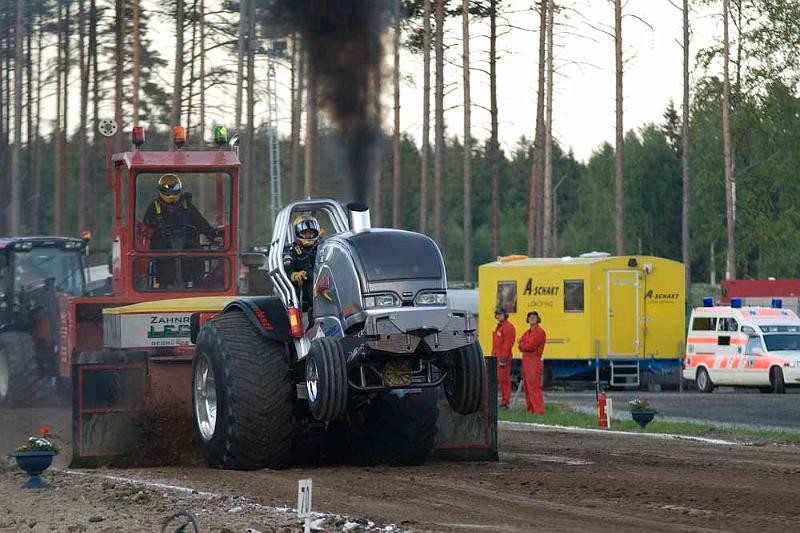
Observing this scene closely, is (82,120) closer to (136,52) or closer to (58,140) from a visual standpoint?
(58,140)

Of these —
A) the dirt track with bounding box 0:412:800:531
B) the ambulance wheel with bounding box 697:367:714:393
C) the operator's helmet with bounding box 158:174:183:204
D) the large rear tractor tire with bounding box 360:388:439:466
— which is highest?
the operator's helmet with bounding box 158:174:183:204

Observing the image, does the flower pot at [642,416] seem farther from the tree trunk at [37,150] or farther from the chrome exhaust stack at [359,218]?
the tree trunk at [37,150]

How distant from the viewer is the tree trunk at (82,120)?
176ft

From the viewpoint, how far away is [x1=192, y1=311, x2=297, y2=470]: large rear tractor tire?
12.6 m

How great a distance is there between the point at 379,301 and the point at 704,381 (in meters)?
23.3

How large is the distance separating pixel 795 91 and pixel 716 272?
111 ft

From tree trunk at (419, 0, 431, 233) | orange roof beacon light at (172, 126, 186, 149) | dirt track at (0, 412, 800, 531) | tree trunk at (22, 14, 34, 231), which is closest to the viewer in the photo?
dirt track at (0, 412, 800, 531)

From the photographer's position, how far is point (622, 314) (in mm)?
34000

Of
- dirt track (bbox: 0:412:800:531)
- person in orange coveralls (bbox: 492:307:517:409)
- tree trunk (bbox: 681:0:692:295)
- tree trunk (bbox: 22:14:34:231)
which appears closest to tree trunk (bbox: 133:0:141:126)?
tree trunk (bbox: 22:14:34:231)

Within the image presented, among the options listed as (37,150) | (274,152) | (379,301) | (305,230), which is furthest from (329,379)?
(37,150)

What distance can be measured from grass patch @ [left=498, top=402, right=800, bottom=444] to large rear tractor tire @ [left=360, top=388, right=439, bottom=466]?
6733 mm

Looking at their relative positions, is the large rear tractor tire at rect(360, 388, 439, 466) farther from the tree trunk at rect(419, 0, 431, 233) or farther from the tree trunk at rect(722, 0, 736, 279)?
the tree trunk at rect(722, 0, 736, 279)

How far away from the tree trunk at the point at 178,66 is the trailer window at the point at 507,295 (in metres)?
14.8

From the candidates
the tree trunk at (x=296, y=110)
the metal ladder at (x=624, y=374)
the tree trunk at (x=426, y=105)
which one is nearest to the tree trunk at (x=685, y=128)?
the tree trunk at (x=426, y=105)
